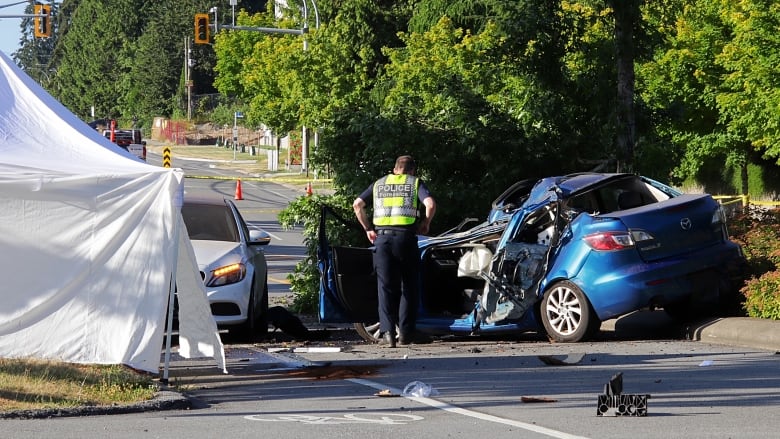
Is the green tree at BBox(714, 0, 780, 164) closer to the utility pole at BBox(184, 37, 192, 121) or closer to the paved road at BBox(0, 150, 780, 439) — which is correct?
the paved road at BBox(0, 150, 780, 439)

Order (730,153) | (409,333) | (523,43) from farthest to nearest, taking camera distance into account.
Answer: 1. (730,153)
2. (523,43)
3. (409,333)

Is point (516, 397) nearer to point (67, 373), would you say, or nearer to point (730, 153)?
point (67, 373)

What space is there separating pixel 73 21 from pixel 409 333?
174224 mm

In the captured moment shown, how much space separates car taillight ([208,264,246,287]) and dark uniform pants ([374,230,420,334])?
4.94 feet

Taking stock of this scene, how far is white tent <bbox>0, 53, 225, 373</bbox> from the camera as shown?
10.0 meters

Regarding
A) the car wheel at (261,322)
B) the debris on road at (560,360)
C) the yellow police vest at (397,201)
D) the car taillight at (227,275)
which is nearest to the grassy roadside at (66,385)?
the car taillight at (227,275)

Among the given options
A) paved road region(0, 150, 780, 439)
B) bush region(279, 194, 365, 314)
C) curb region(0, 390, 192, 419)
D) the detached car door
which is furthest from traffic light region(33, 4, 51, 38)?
curb region(0, 390, 192, 419)

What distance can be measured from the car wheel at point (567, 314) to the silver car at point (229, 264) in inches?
114

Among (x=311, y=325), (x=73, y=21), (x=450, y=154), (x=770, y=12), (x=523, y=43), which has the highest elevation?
(x=73, y=21)

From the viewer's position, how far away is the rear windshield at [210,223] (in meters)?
14.0

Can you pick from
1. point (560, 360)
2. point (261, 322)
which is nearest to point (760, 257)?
point (560, 360)

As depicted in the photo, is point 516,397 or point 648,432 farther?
point 516,397

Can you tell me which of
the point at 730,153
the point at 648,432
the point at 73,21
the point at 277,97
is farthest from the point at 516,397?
the point at 73,21

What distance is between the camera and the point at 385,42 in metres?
58.9
